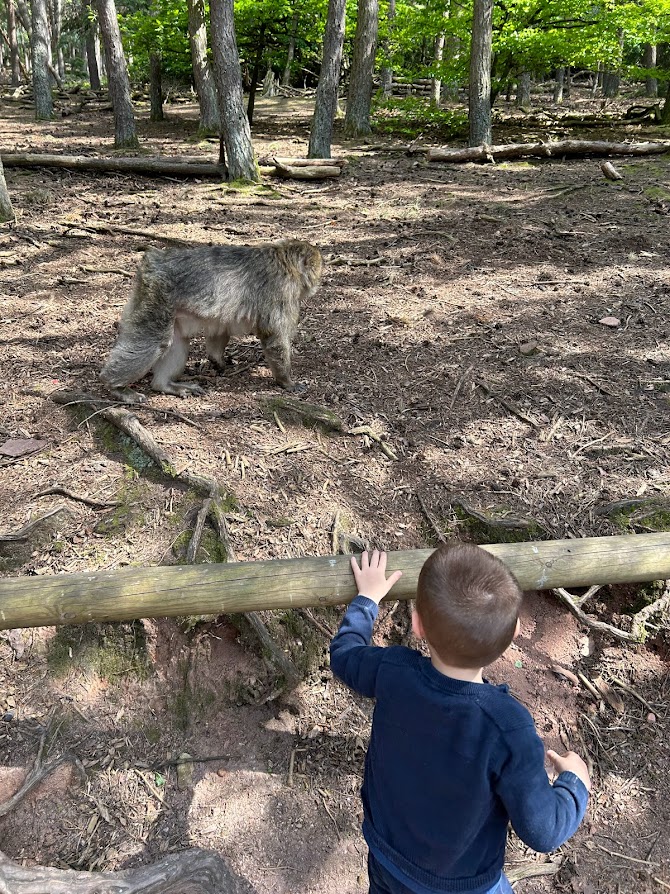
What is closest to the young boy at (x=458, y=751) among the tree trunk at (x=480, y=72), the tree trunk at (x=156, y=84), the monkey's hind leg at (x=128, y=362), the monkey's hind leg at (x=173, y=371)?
the monkey's hind leg at (x=128, y=362)

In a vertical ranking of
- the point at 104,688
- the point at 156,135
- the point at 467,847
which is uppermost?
the point at 156,135

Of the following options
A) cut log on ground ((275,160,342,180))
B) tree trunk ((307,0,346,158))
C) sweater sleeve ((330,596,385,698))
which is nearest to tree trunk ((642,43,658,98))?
tree trunk ((307,0,346,158))

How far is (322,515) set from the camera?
443 centimetres

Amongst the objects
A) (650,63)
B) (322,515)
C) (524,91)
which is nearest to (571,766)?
(322,515)

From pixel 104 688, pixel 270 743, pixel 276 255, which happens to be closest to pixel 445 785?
pixel 270 743

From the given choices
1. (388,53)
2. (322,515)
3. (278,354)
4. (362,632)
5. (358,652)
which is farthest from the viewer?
(388,53)

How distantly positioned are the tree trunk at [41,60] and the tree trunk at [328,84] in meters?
11.9

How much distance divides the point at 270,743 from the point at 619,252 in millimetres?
8080

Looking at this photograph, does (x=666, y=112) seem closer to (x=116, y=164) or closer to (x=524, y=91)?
(x=524, y=91)

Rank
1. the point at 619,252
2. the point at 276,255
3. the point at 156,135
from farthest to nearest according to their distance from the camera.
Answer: the point at 156,135 → the point at 619,252 → the point at 276,255

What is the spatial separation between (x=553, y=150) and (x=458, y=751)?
49.3 feet

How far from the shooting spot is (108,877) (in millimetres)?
3080

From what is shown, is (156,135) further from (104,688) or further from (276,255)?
(104,688)

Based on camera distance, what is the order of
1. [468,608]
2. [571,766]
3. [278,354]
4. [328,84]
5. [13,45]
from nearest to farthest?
[468,608] → [571,766] → [278,354] → [328,84] → [13,45]
